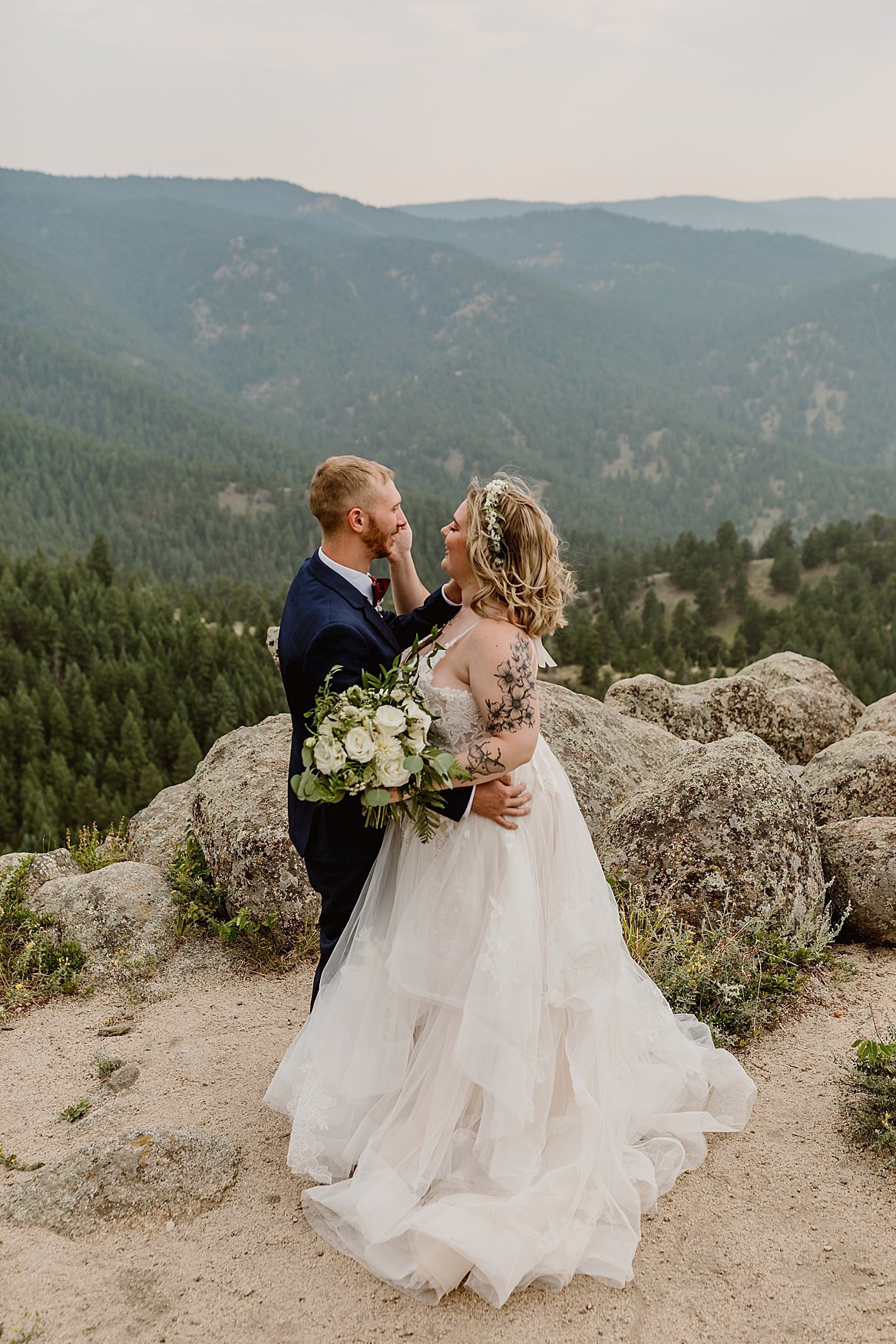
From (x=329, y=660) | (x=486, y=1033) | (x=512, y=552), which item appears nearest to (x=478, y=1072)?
(x=486, y=1033)

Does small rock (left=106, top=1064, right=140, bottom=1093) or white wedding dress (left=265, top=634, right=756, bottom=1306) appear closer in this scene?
white wedding dress (left=265, top=634, right=756, bottom=1306)

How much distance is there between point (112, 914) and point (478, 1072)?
4463mm

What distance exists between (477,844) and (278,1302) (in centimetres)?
226

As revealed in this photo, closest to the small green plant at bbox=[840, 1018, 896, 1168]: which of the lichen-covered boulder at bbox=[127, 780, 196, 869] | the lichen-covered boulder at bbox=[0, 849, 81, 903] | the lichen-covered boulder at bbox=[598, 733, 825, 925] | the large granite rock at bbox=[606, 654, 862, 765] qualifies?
the lichen-covered boulder at bbox=[598, 733, 825, 925]

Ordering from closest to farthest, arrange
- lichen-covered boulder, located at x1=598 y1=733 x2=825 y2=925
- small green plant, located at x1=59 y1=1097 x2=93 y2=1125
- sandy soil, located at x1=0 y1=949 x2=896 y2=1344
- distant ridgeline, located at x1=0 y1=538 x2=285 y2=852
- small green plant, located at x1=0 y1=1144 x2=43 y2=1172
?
sandy soil, located at x1=0 y1=949 x2=896 y2=1344 → small green plant, located at x1=0 y1=1144 x2=43 y2=1172 → small green plant, located at x1=59 y1=1097 x2=93 y2=1125 → lichen-covered boulder, located at x1=598 y1=733 x2=825 y2=925 → distant ridgeline, located at x1=0 y1=538 x2=285 y2=852

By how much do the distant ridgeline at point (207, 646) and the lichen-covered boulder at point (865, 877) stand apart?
2000 inches

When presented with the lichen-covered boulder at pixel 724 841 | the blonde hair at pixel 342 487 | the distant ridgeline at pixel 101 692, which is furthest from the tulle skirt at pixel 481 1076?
the distant ridgeline at pixel 101 692

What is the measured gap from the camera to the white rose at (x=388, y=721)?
4.18 metres

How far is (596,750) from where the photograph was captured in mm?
8883

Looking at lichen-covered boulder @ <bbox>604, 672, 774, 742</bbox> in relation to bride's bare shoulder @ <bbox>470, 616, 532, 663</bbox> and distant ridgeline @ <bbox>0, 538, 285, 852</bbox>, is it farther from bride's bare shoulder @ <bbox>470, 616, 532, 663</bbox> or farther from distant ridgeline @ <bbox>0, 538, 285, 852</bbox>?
distant ridgeline @ <bbox>0, 538, 285, 852</bbox>

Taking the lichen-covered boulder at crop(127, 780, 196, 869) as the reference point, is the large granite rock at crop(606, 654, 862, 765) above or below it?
above

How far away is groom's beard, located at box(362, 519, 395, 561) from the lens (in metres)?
4.75

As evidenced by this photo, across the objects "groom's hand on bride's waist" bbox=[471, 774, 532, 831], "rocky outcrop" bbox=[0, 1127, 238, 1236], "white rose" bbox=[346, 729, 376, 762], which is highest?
"white rose" bbox=[346, 729, 376, 762]

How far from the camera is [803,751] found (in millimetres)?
12516
